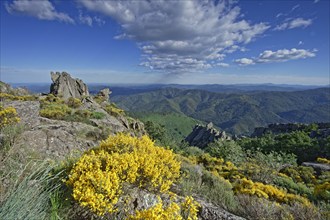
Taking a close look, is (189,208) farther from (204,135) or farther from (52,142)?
(204,135)

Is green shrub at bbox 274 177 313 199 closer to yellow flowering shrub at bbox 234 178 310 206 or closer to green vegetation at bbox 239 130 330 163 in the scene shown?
yellow flowering shrub at bbox 234 178 310 206

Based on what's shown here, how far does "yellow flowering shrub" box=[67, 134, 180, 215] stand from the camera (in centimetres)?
Result: 379

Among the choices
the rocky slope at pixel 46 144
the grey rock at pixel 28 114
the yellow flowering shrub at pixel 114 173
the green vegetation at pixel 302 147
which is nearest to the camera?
the yellow flowering shrub at pixel 114 173

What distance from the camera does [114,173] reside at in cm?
415

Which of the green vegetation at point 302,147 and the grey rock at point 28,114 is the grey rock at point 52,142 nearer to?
the grey rock at point 28,114

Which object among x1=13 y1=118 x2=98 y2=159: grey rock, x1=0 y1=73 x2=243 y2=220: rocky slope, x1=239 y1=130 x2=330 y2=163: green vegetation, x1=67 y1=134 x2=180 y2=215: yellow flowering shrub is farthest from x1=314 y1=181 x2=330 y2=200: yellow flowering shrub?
x1=239 y1=130 x2=330 y2=163: green vegetation

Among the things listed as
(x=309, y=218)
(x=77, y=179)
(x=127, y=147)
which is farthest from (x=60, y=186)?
(x=309, y=218)

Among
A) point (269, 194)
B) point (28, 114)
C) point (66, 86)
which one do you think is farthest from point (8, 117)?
point (66, 86)

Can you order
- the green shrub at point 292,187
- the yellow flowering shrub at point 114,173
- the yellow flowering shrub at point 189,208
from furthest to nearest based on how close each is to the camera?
the green shrub at point 292,187
the yellow flowering shrub at point 114,173
the yellow flowering shrub at point 189,208

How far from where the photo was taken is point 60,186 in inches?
179

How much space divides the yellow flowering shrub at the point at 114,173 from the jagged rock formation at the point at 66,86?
1424 inches

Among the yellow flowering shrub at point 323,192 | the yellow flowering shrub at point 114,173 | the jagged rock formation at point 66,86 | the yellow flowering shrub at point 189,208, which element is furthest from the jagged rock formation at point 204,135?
the yellow flowering shrub at point 189,208

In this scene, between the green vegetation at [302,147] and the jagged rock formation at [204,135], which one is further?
the jagged rock formation at [204,135]

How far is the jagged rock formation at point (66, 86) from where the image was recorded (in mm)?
40969
